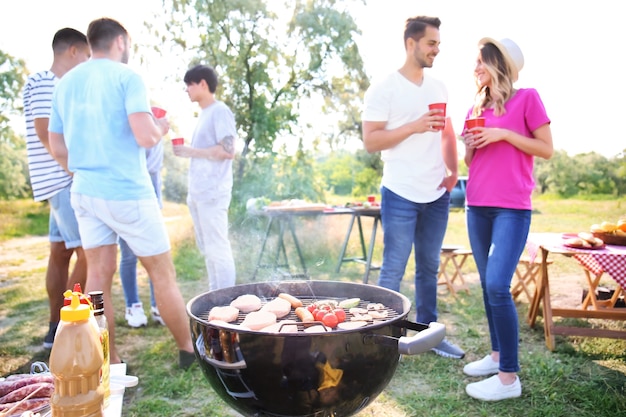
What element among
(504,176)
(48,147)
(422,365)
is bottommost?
(422,365)

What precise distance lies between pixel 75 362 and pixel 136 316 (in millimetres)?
2770

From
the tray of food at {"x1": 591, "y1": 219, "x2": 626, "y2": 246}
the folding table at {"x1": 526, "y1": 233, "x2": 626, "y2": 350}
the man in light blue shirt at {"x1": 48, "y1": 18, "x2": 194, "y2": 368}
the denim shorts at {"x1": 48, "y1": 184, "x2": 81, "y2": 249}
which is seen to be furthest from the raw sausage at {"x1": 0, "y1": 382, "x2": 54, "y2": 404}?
the tray of food at {"x1": 591, "y1": 219, "x2": 626, "y2": 246}

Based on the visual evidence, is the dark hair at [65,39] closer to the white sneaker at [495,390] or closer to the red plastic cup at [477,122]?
the red plastic cup at [477,122]

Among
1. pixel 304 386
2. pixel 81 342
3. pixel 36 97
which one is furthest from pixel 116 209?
pixel 304 386

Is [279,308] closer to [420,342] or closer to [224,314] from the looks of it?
[224,314]

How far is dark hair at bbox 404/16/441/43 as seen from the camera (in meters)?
2.64

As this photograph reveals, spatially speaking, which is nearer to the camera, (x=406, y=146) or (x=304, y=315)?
(x=304, y=315)

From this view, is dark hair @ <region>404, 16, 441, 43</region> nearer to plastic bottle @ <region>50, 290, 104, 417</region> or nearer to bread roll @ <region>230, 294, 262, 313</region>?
bread roll @ <region>230, 294, 262, 313</region>

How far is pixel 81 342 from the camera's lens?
107cm

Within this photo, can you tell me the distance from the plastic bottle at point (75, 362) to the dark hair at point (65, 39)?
8.08 ft

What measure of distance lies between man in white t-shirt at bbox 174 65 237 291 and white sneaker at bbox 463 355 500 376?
2029mm

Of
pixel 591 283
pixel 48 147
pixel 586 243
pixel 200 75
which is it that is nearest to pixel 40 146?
pixel 48 147

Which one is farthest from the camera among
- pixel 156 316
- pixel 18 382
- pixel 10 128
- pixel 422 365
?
pixel 10 128

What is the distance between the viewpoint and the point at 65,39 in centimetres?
289
